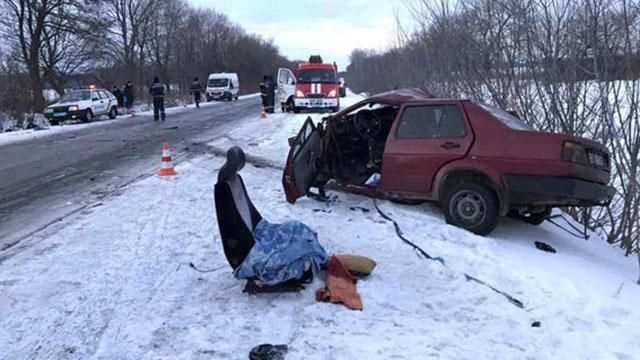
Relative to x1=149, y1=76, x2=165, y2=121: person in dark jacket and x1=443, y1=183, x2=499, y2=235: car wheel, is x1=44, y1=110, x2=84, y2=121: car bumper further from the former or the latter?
x1=443, y1=183, x2=499, y2=235: car wheel

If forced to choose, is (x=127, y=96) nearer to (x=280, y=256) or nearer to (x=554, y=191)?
(x=554, y=191)

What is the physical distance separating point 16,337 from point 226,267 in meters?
1.85

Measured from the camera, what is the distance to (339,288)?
4.67m

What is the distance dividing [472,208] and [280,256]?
2.72 metres

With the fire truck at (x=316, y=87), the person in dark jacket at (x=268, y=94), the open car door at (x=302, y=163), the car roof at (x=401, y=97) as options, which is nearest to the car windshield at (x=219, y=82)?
the person in dark jacket at (x=268, y=94)

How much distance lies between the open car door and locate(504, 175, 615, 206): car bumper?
2631 mm

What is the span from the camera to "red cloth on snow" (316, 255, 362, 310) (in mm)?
4504

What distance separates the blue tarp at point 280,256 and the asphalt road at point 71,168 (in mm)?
2700

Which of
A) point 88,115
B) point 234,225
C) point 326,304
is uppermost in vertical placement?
point 234,225

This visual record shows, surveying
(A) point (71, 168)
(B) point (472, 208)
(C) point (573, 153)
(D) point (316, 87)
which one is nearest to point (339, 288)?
(B) point (472, 208)

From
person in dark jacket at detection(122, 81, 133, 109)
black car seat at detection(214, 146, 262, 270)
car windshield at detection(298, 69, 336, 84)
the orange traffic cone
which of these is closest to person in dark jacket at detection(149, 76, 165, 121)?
car windshield at detection(298, 69, 336, 84)

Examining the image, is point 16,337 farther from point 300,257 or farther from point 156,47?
point 156,47

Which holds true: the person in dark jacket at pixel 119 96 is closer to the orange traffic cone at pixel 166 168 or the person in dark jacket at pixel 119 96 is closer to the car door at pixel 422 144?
the orange traffic cone at pixel 166 168

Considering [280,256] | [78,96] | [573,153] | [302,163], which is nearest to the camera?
[280,256]
